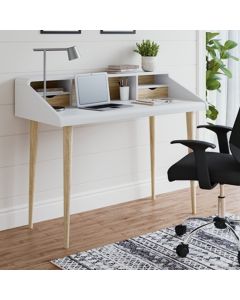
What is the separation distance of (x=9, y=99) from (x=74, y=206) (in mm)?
897

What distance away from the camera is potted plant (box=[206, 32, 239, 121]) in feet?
17.7

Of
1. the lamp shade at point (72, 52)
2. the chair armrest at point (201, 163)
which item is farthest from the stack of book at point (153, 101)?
the chair armrest at point (201, 163)

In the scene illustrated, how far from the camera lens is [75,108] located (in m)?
3.99

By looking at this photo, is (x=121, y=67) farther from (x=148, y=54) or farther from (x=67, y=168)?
(x=67, y=168)

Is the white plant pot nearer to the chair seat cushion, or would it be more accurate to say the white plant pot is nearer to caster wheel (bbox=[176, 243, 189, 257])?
the chair seat cushion

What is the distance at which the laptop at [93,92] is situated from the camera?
403 cm

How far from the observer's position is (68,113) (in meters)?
3.73

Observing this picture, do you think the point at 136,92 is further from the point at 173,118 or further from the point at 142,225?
the point at 142,225

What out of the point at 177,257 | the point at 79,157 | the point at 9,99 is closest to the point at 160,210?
the point at 79,157

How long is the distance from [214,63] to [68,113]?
2102mm

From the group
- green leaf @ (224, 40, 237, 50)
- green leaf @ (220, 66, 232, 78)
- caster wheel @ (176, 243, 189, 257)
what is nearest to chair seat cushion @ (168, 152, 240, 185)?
caster wheel @ (176, 243, 189, 257)

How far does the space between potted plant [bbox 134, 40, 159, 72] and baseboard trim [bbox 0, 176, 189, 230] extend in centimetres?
87

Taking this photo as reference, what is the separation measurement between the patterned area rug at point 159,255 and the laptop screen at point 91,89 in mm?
946

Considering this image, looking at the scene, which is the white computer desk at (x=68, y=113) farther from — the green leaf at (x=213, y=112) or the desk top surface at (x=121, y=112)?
the green leaf at (x=213, y=112)
